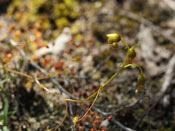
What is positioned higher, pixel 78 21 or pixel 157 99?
pixel 78 21

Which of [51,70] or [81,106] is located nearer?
[81,106]

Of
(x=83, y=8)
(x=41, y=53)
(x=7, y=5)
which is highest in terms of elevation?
(x=7, y=5)

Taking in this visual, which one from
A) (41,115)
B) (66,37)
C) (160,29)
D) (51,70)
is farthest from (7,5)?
(160,29)

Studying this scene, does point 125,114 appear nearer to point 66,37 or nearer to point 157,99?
point 157,99

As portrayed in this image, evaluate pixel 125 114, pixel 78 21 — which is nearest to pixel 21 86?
pixel 125 114

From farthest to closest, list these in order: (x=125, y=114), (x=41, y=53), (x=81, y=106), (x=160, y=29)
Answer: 1. (x=160, y=29)
2. (x=41, y=53)
3. (x=125, y=114)
4. (x=81, y=106)

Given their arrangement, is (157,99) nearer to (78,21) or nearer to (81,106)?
(81,106)

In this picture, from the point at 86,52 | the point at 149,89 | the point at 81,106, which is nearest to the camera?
the point at 81,106
